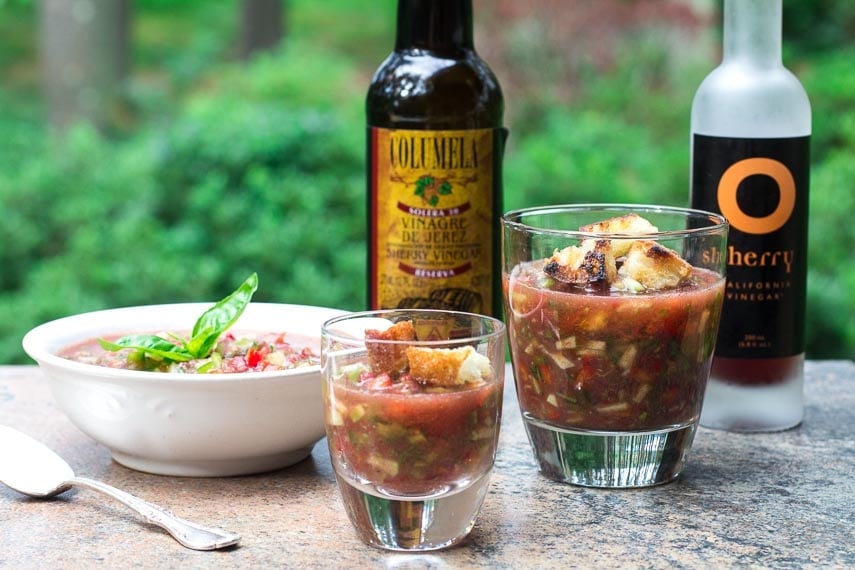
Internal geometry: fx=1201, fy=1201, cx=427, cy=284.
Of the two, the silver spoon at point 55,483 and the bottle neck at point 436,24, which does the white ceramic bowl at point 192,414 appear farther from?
the bottle neck at point 436,24

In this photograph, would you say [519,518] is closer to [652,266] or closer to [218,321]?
[652,266]

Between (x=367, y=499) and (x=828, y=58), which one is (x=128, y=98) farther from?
(x=367, y=499)

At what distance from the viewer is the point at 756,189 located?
1.80m

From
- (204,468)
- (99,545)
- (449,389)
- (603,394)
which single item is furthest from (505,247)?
(99,545)

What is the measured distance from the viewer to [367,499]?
4.51ft

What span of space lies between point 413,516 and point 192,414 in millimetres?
349

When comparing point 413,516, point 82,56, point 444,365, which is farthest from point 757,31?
point 82,56

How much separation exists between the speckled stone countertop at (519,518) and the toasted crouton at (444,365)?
8.4 inches

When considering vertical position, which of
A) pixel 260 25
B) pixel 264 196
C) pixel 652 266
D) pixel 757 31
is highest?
pixel 260 25

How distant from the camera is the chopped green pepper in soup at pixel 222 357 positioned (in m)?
1.63

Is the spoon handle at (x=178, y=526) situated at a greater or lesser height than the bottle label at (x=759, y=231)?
lesser

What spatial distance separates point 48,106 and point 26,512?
477 centimetres

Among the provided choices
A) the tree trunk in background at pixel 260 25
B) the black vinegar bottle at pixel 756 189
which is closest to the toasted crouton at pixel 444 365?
the black vinegar bottle at pixel 756 189

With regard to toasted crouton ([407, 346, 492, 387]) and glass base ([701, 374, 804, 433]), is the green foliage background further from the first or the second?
toasted crouton ([407, 346, 492, 387])
